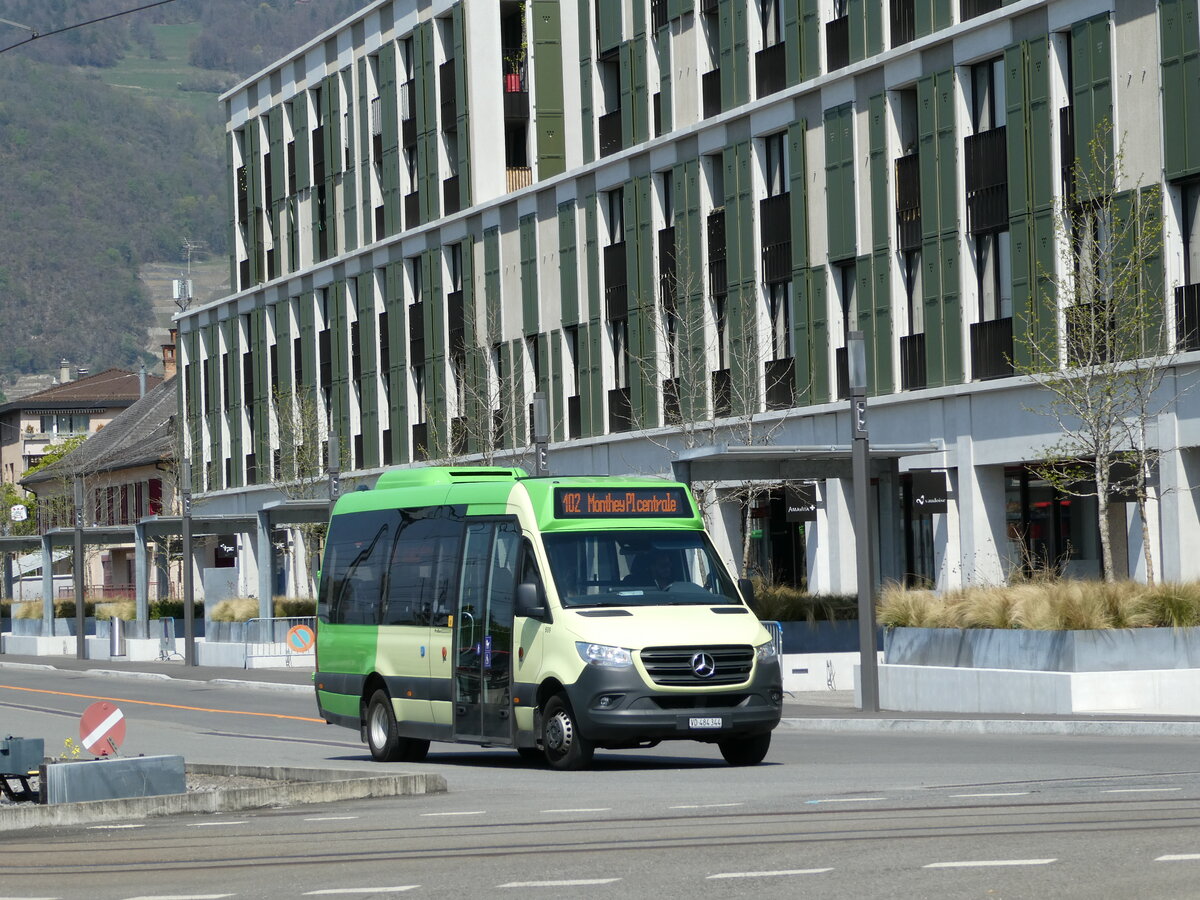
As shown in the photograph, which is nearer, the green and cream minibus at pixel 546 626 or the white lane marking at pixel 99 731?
the white lane marking at pixel 99 731

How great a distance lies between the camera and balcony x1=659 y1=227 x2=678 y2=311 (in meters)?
49.6

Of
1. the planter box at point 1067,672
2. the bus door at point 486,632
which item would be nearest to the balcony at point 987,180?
Result: the planter box at point 1067,672

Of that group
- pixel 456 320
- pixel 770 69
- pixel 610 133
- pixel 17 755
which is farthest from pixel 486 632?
pixel 456 320

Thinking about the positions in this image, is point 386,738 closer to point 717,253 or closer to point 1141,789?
point 1141,789

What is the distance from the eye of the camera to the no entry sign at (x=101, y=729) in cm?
1803

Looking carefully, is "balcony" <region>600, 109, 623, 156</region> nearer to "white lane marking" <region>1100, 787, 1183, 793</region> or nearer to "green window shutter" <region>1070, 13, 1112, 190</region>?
"green window shutter" <region>1070, 13, 1112, 190</region>

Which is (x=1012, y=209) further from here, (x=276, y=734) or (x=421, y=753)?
(x=421, y=753)

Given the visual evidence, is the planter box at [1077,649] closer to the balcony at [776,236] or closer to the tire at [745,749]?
the tire at [745,749]

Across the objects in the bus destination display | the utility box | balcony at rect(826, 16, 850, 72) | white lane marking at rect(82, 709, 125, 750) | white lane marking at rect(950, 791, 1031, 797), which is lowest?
white lane marking at rect(950, 791, 1031, 797)

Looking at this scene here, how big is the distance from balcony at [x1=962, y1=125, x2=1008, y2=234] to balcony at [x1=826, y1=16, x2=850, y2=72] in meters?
4.85

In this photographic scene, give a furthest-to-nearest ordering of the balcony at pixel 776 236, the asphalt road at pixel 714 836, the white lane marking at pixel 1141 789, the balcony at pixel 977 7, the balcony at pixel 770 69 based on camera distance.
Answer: the balcony at pixel 770 69 → the balcony at pixel 776 236 → the balcony at pixel 977 7 → the white lane marking at pixel 1141 789 → the asphalt road at pixel 714 836

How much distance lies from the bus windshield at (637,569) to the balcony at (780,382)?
2626 centimetres

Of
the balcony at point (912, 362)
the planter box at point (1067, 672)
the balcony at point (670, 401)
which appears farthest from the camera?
the balcony at point (670, 401)

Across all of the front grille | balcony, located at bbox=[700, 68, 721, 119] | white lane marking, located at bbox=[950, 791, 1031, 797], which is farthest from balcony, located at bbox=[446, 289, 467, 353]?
white lane marking, located at bbox=[950, 791, 1031, 797]
